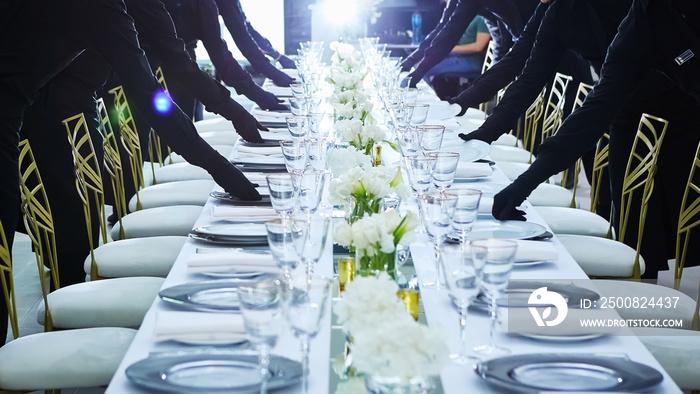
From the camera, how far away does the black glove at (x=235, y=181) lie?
8.46 ft

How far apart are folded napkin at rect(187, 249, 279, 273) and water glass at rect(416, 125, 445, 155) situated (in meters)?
0.75

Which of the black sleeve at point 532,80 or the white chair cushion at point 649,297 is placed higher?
the black sleeve at point 532,80

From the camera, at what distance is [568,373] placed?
4.63 ft

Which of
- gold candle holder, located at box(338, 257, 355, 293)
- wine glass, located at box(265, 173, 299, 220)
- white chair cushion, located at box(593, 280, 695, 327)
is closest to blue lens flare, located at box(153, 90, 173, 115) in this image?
wine glass, located at box(265, 173, 299, 220)

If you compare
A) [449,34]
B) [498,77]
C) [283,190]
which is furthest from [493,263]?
[449,34]

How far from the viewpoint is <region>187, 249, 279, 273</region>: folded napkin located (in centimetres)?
192

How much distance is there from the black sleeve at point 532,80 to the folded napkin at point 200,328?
88.2 inches

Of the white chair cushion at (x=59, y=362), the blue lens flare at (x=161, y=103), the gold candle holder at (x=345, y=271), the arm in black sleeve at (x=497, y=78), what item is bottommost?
the white chair cushion at (x=59, y=362)

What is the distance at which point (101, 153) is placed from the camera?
4.12 m

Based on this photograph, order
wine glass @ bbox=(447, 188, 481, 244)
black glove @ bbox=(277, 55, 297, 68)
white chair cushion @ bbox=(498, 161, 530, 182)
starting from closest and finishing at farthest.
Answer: wine glass @ bbox=(447, 188, 481, 244)
white chair cushion @ bbox=(498, 161, 530, 182)
black glove @ bbox=(277, 55, 297, 68)

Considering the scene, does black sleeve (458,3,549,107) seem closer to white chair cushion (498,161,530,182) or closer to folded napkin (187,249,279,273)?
white chair cushion (498,161,530,182)

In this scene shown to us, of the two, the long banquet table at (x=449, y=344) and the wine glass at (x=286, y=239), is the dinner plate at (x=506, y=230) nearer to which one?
the long banquet table at (x=449, y=344)

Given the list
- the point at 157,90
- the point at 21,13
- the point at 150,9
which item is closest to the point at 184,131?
the point at 157,90

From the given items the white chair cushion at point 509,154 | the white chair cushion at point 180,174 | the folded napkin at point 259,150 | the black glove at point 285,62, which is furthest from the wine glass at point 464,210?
the black glove at point 285,62
